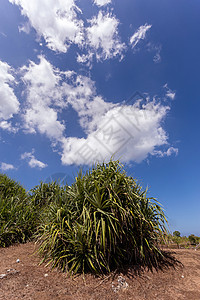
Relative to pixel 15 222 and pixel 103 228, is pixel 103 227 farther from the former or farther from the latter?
pixel 15 222

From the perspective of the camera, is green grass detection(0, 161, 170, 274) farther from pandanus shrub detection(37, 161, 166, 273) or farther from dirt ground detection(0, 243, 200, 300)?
dirt ground detection(0, 243, 200, 300)

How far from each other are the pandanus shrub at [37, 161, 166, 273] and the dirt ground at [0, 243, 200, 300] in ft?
0.74

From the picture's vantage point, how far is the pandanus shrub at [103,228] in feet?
9.67

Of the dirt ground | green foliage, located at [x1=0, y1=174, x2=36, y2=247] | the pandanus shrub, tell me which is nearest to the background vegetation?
the pandanus shrub

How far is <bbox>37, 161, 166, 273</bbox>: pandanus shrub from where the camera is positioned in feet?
9.67

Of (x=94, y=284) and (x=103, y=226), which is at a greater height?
(x=103, y=226)

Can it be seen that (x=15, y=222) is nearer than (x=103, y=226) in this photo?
No

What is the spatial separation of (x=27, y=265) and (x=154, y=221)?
8.82 feet

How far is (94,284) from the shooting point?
2629 mm

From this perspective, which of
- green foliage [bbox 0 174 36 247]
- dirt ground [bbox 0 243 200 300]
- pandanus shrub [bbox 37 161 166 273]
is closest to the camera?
dirt ground [bbox 0 243 200 300]

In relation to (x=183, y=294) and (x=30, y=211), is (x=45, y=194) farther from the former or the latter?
(x=183, y=294)

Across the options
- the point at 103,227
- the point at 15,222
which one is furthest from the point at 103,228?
the point at 15,222

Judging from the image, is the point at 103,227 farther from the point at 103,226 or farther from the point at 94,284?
the point at 94,284

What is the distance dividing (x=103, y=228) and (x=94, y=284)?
839 mm
